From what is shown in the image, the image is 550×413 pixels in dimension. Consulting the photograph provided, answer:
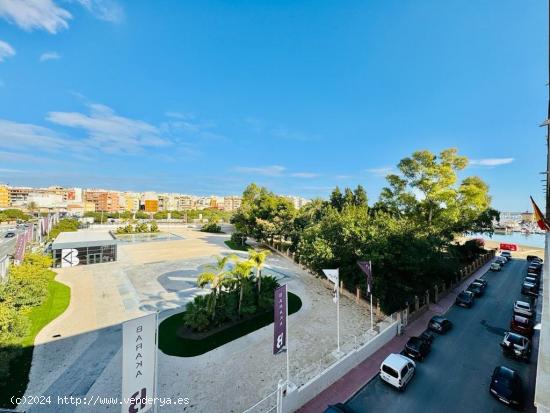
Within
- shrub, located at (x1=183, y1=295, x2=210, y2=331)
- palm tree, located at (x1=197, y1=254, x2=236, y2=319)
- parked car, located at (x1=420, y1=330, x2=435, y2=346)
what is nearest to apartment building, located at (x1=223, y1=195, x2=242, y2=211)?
palm tree, located at (x1=197, y1=254, x2=236, y2=319)

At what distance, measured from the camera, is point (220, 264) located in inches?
522

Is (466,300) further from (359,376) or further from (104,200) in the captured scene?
(104,200)

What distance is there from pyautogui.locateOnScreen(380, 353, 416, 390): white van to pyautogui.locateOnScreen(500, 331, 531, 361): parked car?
5496 mm

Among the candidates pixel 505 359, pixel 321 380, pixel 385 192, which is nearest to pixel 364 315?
pixel 505 359

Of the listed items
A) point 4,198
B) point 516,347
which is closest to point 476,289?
point 516,347

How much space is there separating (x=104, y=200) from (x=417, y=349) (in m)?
138

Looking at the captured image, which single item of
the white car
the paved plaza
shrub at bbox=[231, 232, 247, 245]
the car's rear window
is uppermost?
shrub at bbox=[231, 232, 247, 245]

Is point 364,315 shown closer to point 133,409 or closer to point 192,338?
point 192,338

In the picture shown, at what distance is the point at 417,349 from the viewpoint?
11.8 m

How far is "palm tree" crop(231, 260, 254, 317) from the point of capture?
14.0 metres

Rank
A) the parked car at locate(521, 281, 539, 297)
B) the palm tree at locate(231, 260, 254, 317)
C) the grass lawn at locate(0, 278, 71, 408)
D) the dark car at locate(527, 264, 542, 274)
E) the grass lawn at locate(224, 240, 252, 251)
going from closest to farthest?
the grass lawn at locate(0, 278, 71, 408), the palm tree at locate(231, 260, 254, 317), the parked car at locate(521, 281, 539, 297), the dark car at locate(527, 264, 542, 274), the grass lawn at locate(224, 240, 252, 251)

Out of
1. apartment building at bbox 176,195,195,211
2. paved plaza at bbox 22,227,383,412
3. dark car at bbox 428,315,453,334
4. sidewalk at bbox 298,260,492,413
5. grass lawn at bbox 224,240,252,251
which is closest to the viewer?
sidewalk at bbox 298,260,492,413

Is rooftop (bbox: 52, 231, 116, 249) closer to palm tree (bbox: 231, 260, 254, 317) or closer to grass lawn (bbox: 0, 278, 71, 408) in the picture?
grass lawn (bbox: 0, 278, 71, 408)

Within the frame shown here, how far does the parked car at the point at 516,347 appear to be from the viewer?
38.5 ft
